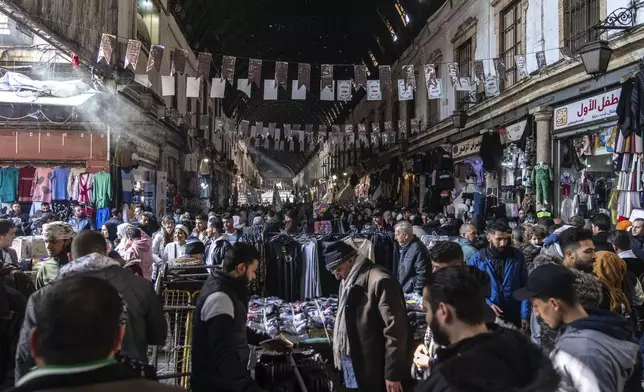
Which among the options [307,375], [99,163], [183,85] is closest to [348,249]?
[307,375]

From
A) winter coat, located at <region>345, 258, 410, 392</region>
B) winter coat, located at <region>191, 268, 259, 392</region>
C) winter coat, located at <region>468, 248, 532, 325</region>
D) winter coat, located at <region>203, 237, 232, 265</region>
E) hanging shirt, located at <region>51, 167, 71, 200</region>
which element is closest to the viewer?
winter coat, located at <region>191, 268, 259, 392</region>

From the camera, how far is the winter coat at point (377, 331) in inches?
147

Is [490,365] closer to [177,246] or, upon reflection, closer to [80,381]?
[80,381]

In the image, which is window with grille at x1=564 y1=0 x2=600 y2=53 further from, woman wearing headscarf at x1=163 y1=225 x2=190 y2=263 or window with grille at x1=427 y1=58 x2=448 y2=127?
woman wearing headscarf at x1=163 y1=225 x2=190 y2=263

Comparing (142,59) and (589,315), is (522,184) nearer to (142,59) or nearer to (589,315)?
(589,315)

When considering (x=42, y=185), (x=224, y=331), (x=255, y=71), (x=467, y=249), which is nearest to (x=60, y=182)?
(x=42, y=185)

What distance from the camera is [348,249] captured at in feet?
13.4

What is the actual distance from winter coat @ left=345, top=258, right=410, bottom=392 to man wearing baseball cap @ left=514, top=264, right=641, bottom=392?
123cm

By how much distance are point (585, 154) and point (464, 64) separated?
745cm

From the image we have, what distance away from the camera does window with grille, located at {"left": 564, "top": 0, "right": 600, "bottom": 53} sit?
1027cm

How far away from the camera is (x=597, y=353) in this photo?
2260 mm

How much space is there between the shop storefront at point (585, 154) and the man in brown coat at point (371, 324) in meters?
7.04

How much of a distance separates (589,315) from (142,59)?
1627 centimetres

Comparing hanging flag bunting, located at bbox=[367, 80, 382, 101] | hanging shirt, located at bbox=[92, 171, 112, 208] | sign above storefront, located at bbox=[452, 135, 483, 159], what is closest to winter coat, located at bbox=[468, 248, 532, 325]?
sign above storefront, located at bbox=[452, 135, 483, 159]
